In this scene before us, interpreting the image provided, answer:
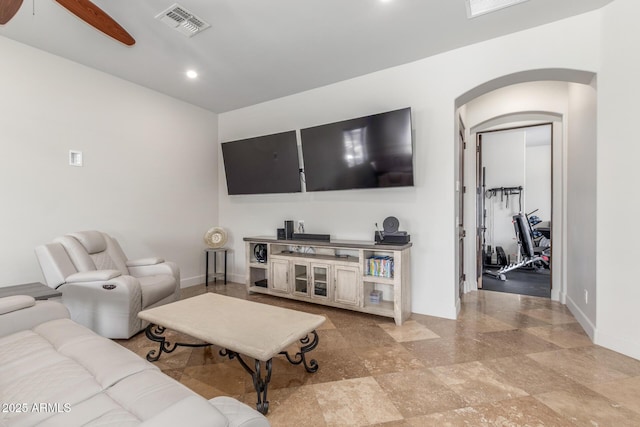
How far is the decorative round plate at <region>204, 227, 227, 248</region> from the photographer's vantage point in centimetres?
437

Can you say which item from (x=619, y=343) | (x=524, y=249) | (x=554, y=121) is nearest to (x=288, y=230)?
(x=619, y=343)

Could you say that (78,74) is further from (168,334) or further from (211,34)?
(168,334)

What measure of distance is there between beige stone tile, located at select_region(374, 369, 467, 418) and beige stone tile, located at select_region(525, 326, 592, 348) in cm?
136

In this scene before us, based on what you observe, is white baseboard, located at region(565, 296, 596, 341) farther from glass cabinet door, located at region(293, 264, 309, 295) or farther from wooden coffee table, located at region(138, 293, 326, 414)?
glass cabinet door, located at region(293, 264, 309, 295)

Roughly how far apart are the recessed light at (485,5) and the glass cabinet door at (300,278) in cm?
295

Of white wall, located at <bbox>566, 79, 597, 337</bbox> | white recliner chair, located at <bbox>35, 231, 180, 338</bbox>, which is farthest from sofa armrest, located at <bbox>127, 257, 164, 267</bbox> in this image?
white wall, located at <bbox>566, 79, 597, 337</bbox>

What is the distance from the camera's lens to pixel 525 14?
239cm

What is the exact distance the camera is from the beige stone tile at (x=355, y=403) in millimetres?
1544

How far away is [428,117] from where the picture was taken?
310cm

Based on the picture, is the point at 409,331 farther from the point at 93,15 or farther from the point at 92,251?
the point at 93,15

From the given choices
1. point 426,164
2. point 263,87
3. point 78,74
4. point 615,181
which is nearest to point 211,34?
point 263,87

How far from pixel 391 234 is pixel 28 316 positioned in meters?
2.92

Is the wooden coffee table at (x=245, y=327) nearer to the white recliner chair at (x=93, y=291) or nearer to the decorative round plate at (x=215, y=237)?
the white recliner chair at (x=93, y=291)

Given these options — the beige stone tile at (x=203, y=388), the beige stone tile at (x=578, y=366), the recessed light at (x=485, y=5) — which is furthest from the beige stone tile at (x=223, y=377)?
the recessed light at (x=485, y=5)
